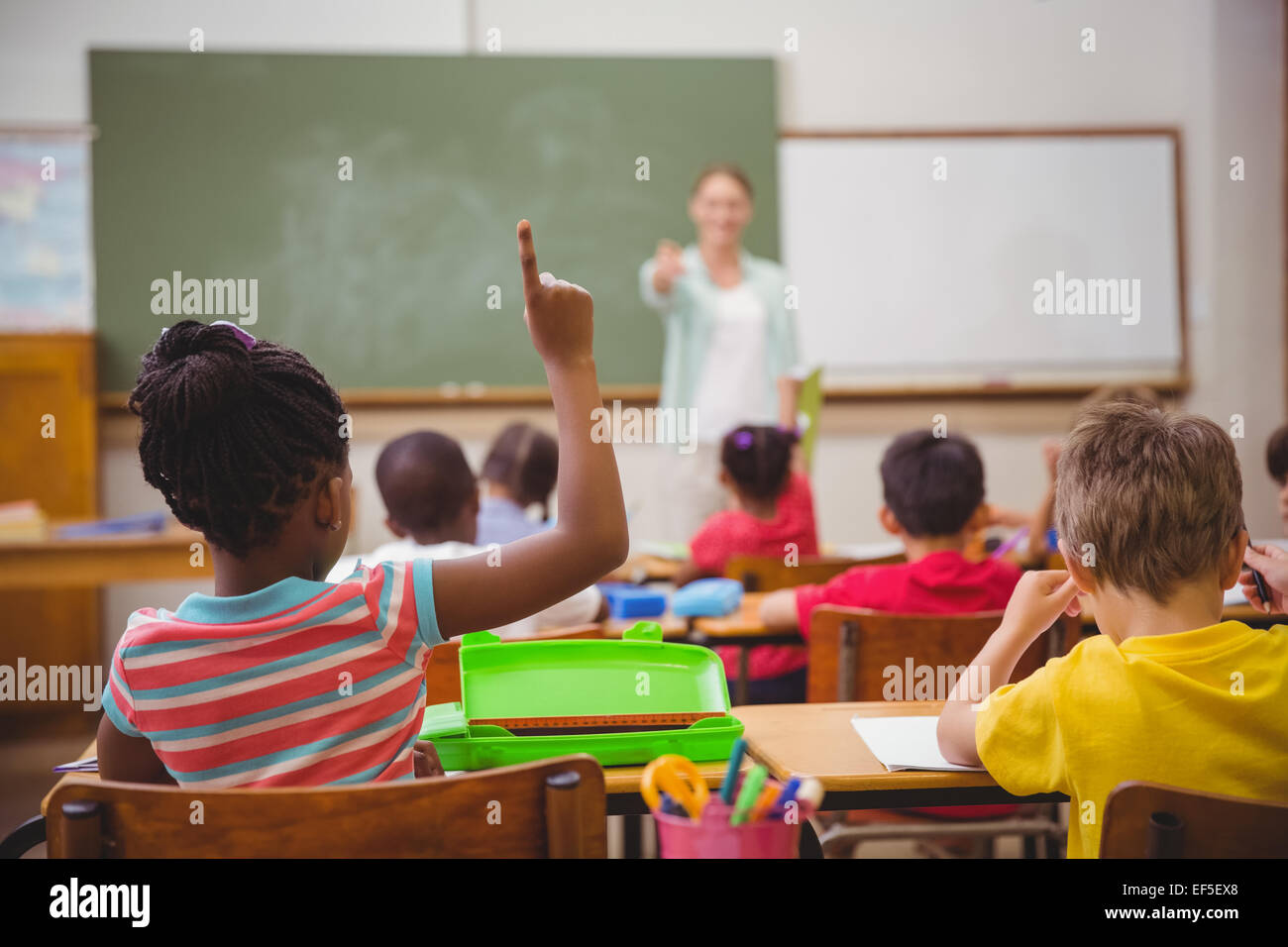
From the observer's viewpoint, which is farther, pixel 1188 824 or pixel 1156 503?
pixel 1156 503

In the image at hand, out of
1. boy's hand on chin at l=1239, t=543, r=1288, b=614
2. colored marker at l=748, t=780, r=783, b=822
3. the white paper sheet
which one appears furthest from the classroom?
colored marker at l=748, t=780, r=783, b=822

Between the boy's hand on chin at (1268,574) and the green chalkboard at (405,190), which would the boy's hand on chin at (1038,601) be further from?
the green chalkboard at (405,190)

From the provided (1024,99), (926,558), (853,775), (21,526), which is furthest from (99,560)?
(1024,99)

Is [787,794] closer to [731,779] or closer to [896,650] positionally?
[731,779]

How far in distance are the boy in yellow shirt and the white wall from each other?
3937 millimetres

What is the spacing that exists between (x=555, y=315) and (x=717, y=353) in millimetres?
3498

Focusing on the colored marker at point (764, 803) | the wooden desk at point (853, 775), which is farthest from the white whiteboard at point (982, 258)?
the colored marker at point (764, 803)

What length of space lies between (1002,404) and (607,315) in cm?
186

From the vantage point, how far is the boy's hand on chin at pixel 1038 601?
1194 millimetres

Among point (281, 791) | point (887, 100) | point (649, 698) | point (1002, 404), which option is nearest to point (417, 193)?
point (887, 100)

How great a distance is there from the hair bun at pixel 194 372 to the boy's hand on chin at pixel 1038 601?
0.81m

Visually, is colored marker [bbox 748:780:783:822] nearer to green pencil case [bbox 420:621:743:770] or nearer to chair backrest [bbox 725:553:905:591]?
green pencil case [bbox 420:621:743:770]

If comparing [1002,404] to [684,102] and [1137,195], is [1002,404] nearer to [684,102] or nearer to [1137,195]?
[1137,195]

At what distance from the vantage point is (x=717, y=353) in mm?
4441
